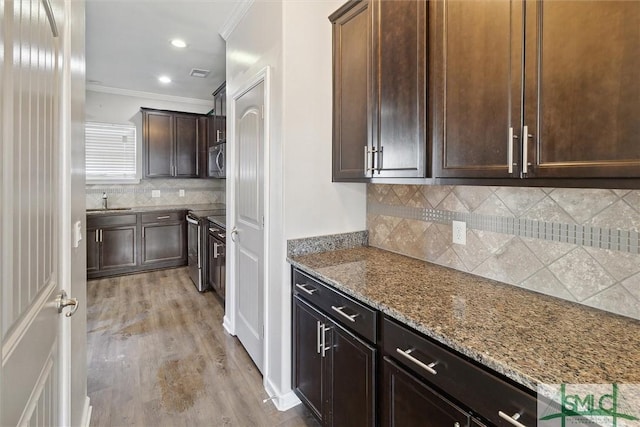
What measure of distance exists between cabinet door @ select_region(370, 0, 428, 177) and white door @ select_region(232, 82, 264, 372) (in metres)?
0.87

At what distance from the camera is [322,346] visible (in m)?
1.71

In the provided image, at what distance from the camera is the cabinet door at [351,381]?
1.38 meters

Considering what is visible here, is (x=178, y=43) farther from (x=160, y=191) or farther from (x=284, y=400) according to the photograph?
(x=284, y=400)

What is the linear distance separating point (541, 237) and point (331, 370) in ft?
3.74

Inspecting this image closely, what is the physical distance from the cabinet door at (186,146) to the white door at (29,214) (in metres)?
4.12

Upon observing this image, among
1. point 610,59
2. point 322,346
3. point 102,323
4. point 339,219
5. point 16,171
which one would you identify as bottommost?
point 102,323

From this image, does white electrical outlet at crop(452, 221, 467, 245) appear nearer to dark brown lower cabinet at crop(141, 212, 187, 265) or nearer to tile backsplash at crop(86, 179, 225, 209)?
dark brown lower cabinet at crop(141, 212, 187, 265)

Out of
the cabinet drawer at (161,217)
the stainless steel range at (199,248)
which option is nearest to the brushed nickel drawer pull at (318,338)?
the stainless steel range at (199,248)

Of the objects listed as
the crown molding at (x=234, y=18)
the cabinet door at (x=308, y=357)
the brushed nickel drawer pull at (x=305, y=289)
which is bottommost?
the cabinet door at (x=308, y=357)

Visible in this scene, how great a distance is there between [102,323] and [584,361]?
3744 millimetres

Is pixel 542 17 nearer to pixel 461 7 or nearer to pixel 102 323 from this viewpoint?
pixel 461 7

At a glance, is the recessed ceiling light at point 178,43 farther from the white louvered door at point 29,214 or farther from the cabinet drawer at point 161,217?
the cabinet drawer at point 161,217

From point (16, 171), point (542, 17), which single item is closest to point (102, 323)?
point (16, 171)

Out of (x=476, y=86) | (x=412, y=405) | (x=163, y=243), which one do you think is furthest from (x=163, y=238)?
(x=476, y=86)
